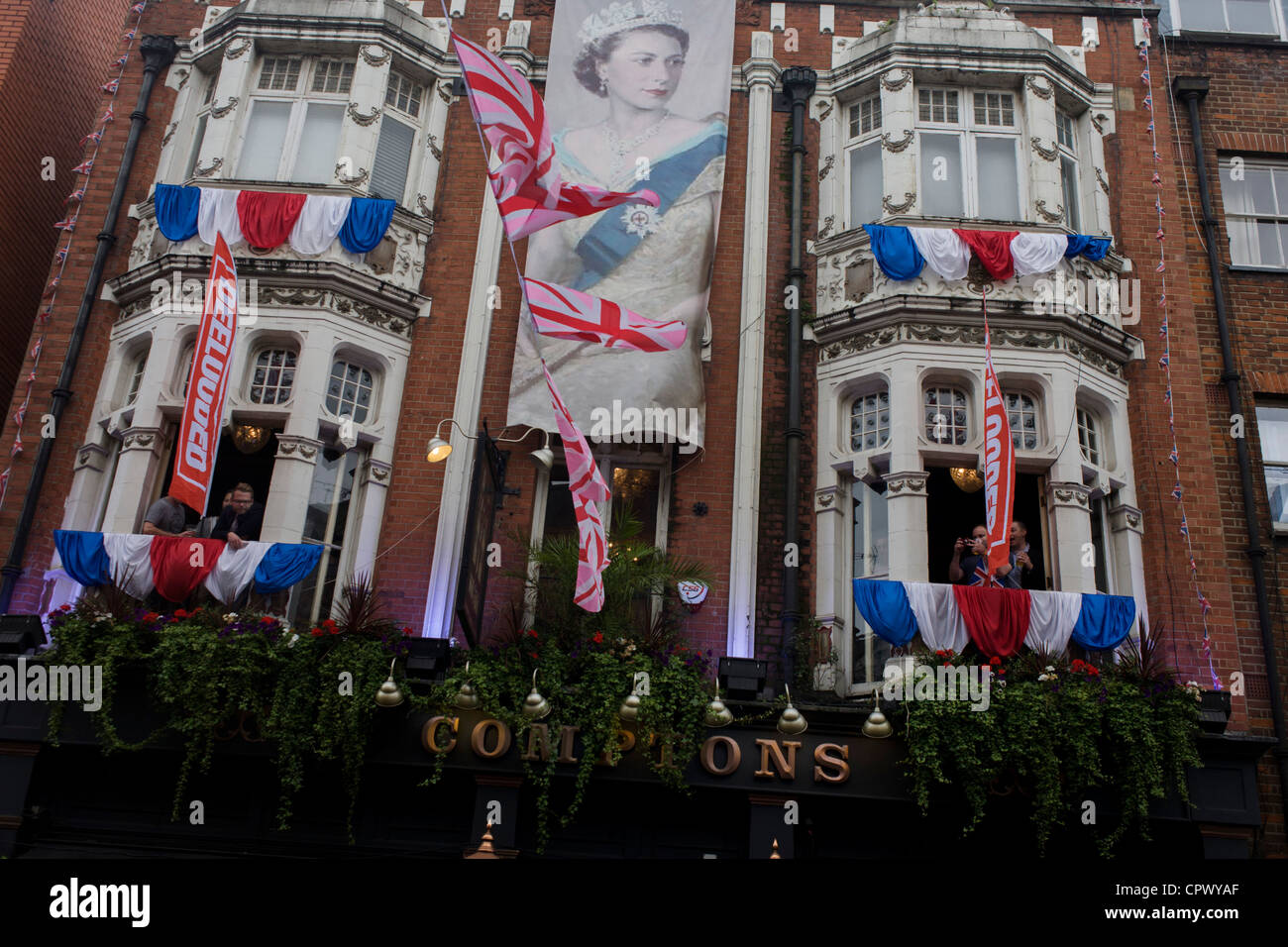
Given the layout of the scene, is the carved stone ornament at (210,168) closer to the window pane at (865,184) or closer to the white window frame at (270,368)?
the white window frame at (270,368)

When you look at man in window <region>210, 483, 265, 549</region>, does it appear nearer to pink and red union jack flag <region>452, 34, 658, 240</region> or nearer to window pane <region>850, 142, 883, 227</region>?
pink and red union jack flag <region>452, 34, 658, 240</region>

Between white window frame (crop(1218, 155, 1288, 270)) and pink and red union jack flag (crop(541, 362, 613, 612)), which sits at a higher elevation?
white window frame (crop(1218, 155, 1288, 270))

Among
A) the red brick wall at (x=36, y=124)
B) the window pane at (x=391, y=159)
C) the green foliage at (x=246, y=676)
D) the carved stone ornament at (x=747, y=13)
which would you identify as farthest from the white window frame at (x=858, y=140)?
the red brick wall at (x=36, y=124)

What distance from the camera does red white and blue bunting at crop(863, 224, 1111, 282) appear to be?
14570 mm

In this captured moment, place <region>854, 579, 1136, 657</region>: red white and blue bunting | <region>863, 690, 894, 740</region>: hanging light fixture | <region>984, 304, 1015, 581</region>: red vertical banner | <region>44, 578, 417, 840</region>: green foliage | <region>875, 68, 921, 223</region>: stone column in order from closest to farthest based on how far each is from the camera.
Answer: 1. <region>863, 690, 894, 740</region>: hanging light fixture
2. <region>44, 578, 417, 840</region>: green foliage
3. <region>854, 579, 1136, 657</region>: red white and blue bunting
4. <region>984, 304, 1015, 581</region>: red vertical banner
5. <region>875, 68, 921, 223</region>: stone column

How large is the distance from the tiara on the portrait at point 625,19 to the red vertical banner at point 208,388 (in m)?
6.24

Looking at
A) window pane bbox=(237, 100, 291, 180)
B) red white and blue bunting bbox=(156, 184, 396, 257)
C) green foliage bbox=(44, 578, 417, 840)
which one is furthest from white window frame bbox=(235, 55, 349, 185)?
green foliage bbox=(44, 578, 417, 840)

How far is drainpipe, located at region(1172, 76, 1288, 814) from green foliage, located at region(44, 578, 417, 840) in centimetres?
974

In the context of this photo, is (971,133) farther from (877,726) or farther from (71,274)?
(71,274)

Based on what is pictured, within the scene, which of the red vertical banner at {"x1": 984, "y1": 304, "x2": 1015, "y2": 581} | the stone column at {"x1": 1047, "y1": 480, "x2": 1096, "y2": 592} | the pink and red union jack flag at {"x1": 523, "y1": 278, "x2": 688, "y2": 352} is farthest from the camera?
the stone column at {"x1": 1047, "y1": 480, "x2": 1096, "y2": 592}

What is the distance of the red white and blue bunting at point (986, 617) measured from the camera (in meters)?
12.0

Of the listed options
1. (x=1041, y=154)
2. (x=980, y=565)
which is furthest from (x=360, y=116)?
(x=980, y=565)
